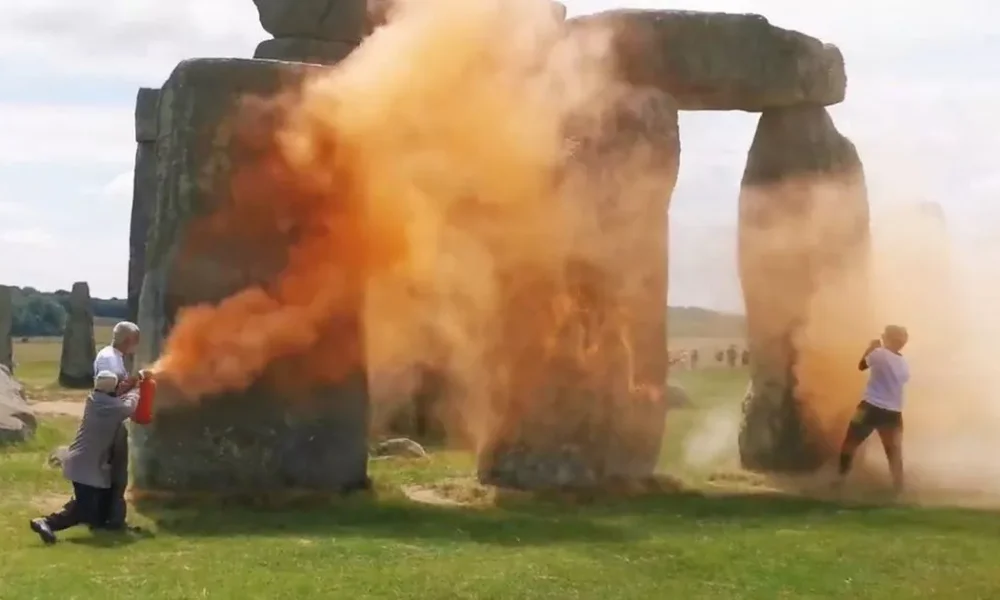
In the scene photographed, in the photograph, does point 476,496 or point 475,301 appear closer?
point 476,496

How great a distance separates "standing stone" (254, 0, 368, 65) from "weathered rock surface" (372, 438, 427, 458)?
7.41 metres

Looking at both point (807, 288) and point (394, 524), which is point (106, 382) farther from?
point (807, 288)

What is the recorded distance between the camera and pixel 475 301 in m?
14.3

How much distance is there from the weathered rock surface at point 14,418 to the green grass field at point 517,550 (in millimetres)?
3448

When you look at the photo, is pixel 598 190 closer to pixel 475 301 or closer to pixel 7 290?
pixel 475 301

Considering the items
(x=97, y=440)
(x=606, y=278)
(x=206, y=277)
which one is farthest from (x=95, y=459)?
(x=606, y=278)

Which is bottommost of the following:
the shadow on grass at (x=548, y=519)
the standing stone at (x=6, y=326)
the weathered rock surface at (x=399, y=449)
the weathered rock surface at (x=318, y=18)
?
the shadow on grass at (x=548, y=519)

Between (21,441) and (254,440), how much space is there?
5.79 meters

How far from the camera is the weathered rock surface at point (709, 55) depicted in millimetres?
14141

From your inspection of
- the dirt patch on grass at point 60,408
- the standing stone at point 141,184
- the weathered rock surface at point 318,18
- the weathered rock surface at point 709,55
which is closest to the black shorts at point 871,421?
the weathered rock surface at point 709,55

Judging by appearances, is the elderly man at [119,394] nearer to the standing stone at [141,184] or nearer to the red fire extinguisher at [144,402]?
the red fire extinguisher at [144,402]

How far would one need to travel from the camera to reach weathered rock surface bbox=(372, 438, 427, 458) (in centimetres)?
1686

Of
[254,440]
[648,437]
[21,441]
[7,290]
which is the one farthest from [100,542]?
[7,290]

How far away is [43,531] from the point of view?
414 inches
